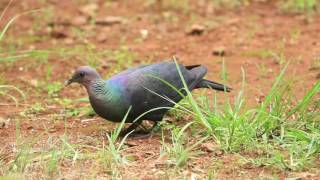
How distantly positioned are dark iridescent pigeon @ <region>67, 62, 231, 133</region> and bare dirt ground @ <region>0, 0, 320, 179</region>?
19 cm

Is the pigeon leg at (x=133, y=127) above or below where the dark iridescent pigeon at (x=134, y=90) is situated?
below

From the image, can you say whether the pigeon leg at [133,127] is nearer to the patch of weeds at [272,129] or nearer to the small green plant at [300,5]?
the patch of weeds at [272,129]

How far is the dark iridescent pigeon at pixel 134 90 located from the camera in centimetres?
453

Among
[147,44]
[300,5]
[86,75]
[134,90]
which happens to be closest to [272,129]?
[134,90]

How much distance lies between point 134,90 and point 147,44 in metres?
2.41

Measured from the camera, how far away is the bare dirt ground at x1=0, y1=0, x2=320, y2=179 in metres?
5.10

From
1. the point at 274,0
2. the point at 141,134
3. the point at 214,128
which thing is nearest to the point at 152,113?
the point at 141,134

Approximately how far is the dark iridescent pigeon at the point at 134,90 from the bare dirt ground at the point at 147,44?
0.19 meters

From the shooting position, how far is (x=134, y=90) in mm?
4586

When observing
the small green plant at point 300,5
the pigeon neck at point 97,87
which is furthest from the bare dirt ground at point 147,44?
the pigeon neck at point 97,87

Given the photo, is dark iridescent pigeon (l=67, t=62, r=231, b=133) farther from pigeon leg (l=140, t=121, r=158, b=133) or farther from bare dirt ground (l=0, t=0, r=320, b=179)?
bare dirt ground (l=0, t=0, r=320, b=179)

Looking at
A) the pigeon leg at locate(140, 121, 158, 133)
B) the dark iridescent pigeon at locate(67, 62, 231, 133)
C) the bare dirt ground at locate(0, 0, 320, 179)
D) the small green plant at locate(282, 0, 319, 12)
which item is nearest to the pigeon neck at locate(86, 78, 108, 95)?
the dark iridescent pigeon at locate(67, 62, 231, 133)

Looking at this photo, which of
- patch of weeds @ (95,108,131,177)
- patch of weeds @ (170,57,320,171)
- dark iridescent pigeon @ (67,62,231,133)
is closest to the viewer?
patch of weeds @ (95,108,131,177)

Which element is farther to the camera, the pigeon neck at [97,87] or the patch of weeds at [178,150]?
the pigeon neck at [97,87]
